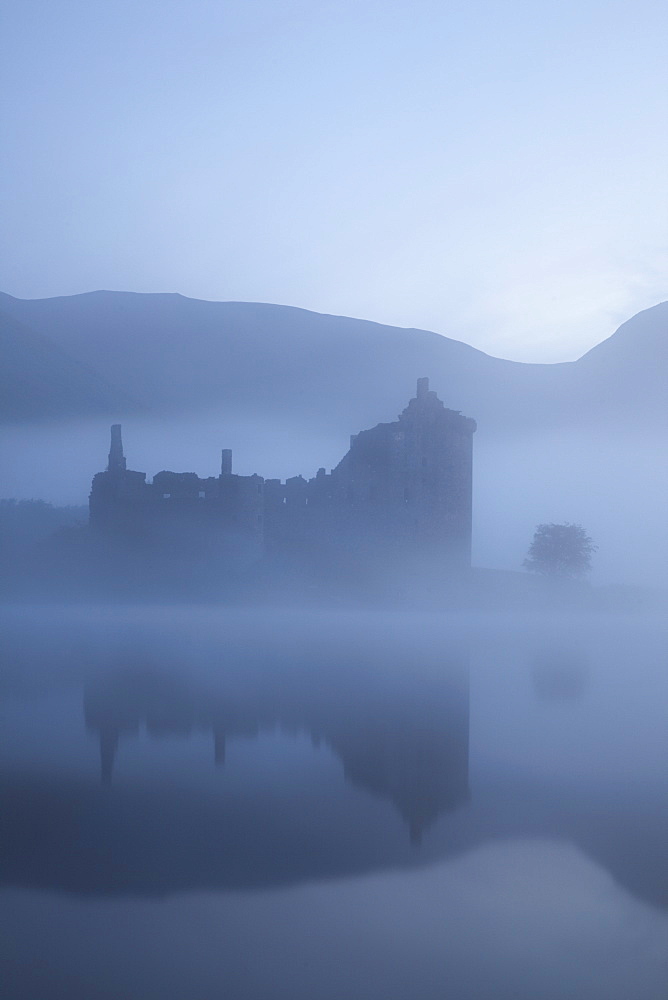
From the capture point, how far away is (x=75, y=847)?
8.95m

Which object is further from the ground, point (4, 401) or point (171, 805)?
point (4, 401)

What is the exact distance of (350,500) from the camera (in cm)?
3828

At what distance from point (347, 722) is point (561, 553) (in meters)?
33.8

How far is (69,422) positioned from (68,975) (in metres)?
85.2

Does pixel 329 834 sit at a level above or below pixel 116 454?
below

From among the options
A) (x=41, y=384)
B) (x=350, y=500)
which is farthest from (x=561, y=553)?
(x=41, y=384)

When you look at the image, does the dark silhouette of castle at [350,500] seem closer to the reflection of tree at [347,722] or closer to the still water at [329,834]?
the still water at [329,834]

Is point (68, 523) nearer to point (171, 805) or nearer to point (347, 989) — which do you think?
point (171, 805)

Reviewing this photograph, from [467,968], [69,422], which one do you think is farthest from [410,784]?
[69,422]

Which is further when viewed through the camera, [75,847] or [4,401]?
[4,401]

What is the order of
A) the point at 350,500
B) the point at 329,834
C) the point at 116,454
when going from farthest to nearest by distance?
Result: the point at 116,454, the point at 350,500, the point at 329,834

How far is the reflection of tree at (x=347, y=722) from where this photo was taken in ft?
38.6

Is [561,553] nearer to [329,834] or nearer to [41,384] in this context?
[329,834]

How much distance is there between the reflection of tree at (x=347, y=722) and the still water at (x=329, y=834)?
6 centimetres
